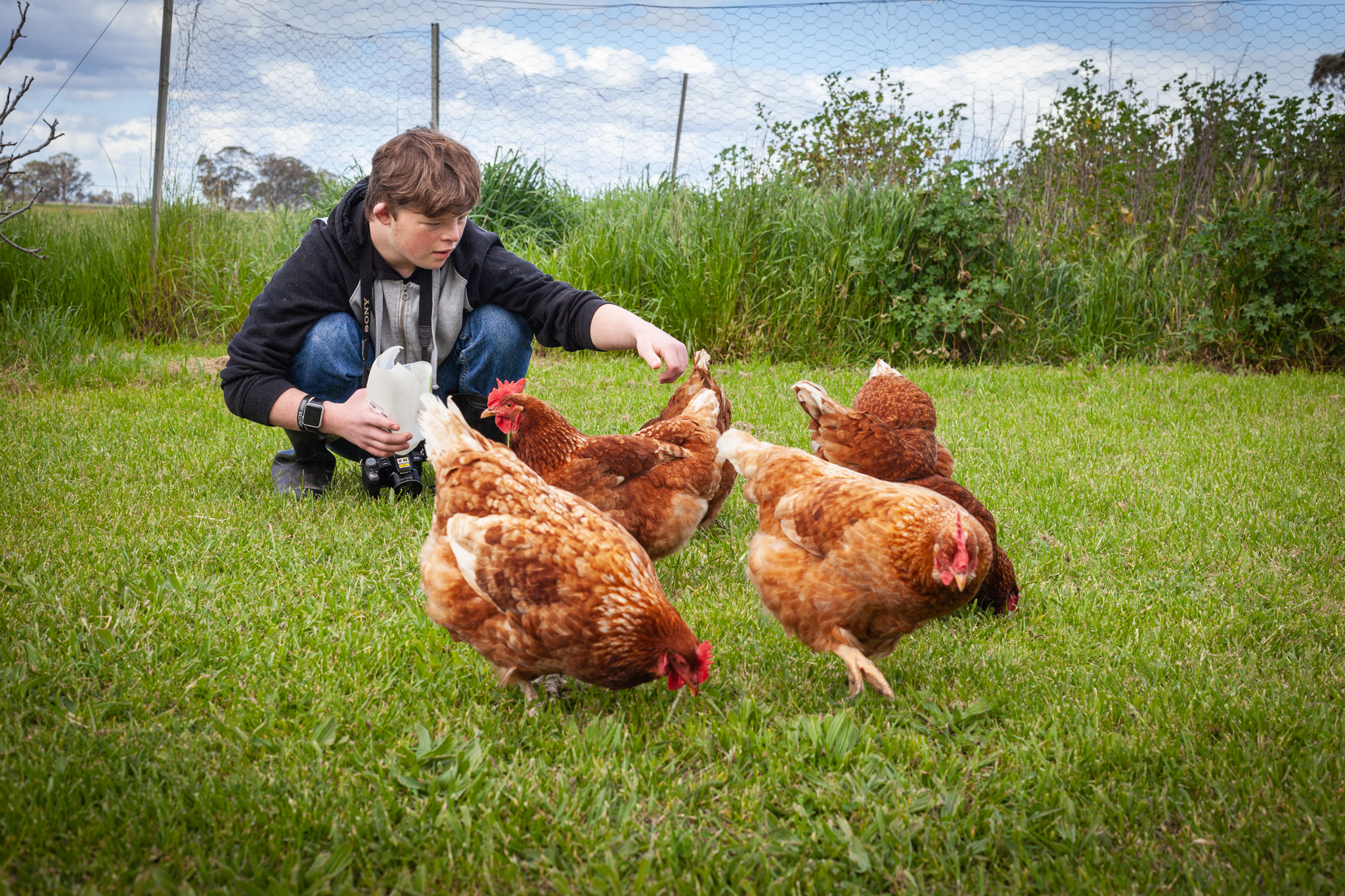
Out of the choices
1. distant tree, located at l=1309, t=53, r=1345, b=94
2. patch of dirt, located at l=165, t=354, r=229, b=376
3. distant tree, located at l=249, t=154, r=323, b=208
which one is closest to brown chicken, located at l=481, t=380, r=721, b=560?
patch of dirt, located at l=165, t=354, r=229, b=376

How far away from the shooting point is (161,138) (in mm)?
8188

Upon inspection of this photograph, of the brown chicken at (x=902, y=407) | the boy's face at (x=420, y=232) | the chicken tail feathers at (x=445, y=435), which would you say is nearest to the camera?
the chicken tail feathers at (x=445, y=435)

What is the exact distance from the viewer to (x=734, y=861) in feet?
6.03

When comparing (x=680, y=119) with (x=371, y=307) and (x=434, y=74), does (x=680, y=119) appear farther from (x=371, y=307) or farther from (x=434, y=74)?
(x=371, y=307)

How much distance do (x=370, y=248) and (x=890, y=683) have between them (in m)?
3.10

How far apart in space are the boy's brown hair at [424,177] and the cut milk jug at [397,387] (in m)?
0.68

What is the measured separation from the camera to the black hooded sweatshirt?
12.5 feet

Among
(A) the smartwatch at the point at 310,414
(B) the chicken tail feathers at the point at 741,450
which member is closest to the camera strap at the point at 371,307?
(A) the smartwatch at the point at 310,414

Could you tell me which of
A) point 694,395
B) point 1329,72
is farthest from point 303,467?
point 1329,72

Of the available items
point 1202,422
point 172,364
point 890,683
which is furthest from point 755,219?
point 890,683

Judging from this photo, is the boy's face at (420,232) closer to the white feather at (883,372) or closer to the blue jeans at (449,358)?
the blue jeans at (449,358)

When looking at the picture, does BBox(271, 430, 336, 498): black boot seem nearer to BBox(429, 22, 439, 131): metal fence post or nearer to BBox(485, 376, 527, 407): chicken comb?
BBox(485, 376, 527, 407): chicken comb

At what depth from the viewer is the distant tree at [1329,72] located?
8945 mm

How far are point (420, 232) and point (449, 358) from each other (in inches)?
37.1
